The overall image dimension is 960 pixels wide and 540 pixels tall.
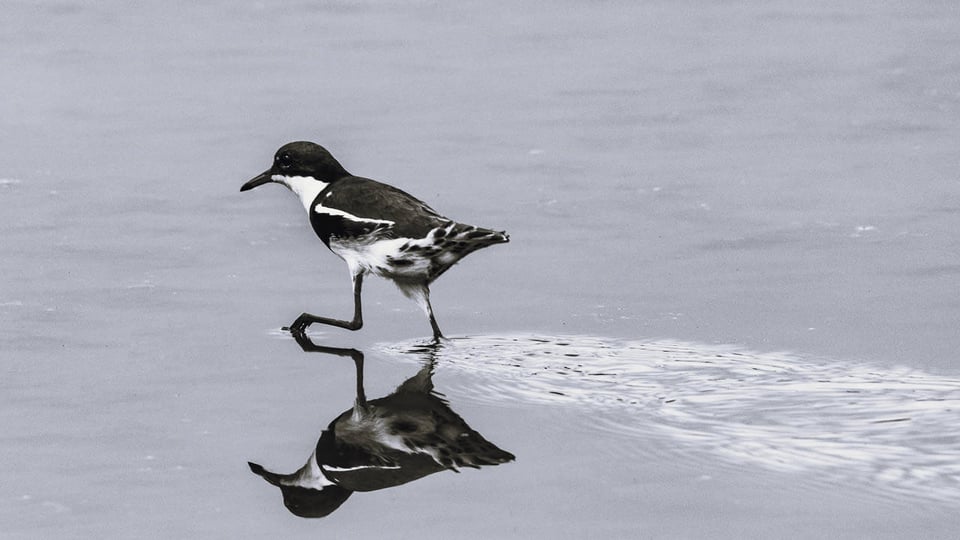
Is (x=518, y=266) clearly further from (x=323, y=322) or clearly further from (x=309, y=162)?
(x=323, y=322)

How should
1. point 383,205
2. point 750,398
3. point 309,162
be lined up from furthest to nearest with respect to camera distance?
1. point 309,162
2. point 383,205
3. point 750,398

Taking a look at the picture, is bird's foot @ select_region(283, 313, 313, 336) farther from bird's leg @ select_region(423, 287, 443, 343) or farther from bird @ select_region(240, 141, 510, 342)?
bird's leg @ select_region(423, 287, 443, 343)

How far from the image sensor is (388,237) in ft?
27.1

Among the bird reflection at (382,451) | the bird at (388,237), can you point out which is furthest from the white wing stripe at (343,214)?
the bird reflection at (382,451)

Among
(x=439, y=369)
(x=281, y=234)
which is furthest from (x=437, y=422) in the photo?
(x=281, y=234)

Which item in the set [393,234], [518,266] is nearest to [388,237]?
[393,234]

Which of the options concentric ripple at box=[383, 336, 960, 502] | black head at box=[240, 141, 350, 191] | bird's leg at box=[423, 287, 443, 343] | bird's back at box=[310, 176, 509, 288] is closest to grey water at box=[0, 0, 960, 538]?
concentric ripple at box=[383, 336, 960, 502]

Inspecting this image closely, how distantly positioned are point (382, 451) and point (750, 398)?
5.22 feet

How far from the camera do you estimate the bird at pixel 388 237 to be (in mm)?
8148

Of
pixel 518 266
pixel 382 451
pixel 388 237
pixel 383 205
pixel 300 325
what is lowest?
pixel 382 451

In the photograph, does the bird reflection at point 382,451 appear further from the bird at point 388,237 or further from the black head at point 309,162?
the black head at point 309,162

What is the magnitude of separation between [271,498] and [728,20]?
912 centimetres

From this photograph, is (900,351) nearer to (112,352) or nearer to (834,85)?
(112,352)

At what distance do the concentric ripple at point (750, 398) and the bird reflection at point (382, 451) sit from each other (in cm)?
36
